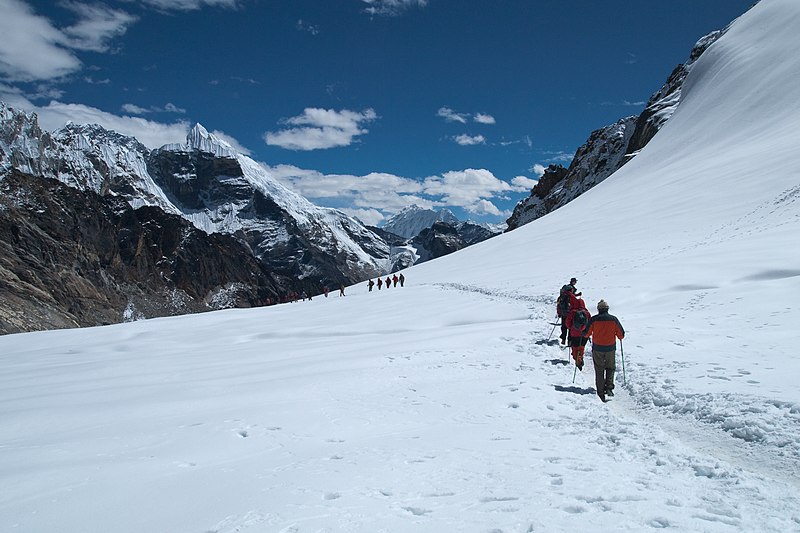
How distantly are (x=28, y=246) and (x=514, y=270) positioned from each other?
556ft

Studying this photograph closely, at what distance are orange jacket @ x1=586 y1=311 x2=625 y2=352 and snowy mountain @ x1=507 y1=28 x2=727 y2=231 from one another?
8301 cm

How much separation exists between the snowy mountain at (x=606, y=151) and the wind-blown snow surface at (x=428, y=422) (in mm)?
76427

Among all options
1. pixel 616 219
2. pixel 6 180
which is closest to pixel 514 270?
pixel 616 219

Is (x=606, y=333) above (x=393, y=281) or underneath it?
underneath

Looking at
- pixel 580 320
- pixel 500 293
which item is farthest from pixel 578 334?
pixel 500 293

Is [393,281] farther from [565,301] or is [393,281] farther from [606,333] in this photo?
[606,333]

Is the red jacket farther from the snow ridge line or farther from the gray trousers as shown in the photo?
the snow ridge line

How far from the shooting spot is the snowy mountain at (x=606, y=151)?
8612cm

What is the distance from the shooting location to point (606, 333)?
8.88 meters

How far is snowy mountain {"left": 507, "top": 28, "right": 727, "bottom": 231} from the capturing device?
283ft

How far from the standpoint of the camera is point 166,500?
474cm

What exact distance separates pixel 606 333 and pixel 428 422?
3873 mm

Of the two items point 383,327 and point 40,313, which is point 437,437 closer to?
point 383,327

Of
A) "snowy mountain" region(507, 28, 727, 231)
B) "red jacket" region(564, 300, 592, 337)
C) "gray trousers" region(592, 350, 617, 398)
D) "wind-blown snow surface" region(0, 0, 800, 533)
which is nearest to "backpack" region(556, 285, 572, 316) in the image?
"red jacket" region(564, 300, 592, 337)
